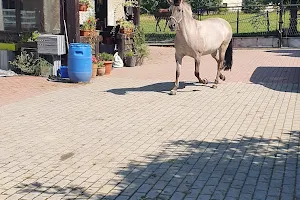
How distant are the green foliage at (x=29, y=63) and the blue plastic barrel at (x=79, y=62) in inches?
53.4

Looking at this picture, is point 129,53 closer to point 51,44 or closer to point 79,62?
point 51,44

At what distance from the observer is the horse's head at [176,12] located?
921 centimetres

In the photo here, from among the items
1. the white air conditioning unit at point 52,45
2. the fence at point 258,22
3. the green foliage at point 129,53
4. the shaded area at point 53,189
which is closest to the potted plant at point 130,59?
the green foliage at point 129,53

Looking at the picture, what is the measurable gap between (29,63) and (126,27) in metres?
3.84

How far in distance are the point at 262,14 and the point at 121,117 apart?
60.6 feet

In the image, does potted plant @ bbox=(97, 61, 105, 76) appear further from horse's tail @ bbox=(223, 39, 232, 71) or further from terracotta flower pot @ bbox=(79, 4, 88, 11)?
horse's tail @ bbox=(223, 39, 232, 71)

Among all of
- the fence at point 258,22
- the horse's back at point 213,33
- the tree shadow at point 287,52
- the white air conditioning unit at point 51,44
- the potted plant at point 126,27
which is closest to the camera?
the horse's back at point 213,33

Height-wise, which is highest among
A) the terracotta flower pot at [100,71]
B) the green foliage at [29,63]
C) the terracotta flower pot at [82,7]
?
the terracotta flower pot at [82,7]

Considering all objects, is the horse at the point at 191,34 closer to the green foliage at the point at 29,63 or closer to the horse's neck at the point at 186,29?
the horse's neck at the point at 186,29

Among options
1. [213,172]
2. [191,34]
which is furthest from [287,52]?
[213,172]

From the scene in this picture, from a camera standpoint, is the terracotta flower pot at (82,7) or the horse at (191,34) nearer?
the horse at (191,34)

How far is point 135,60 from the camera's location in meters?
14.9

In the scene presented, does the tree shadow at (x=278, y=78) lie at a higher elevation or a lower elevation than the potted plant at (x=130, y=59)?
lower

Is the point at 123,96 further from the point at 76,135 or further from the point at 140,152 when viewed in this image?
the point at 140,152
